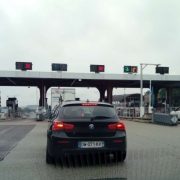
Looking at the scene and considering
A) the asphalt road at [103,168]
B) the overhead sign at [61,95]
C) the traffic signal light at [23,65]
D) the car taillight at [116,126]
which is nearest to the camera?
the asphalt road at [103,168]

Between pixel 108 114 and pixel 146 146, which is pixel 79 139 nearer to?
pixel 108 114

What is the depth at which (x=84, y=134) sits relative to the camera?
665 centimetres

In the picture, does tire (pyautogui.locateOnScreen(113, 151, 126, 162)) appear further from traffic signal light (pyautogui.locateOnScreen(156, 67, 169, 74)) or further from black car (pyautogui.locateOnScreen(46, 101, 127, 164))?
traffic signal light (pyautogui.locateOnScreen(156, 67, 169, 74))

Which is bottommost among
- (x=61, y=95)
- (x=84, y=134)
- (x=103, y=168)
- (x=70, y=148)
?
(x=103, y=168)

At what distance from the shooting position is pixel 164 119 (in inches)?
760

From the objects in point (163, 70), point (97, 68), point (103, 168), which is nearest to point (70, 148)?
point (103, 168)

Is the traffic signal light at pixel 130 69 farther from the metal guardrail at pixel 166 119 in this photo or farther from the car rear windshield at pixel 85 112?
the car rear windshield at pixel 85 112

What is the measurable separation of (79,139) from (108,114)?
104 centimetres

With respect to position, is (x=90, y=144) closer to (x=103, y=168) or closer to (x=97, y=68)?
(x=103, y=168)

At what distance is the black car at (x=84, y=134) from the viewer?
21.6ft

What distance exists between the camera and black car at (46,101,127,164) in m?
6.59

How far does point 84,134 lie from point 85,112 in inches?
25.1

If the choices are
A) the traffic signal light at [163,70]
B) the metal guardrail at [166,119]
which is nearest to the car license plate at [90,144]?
the metal guardrail at [166,119]

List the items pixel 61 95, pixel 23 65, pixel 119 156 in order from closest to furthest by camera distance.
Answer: pixel 119 156 → pixel 61 95 → pixel 23 65
